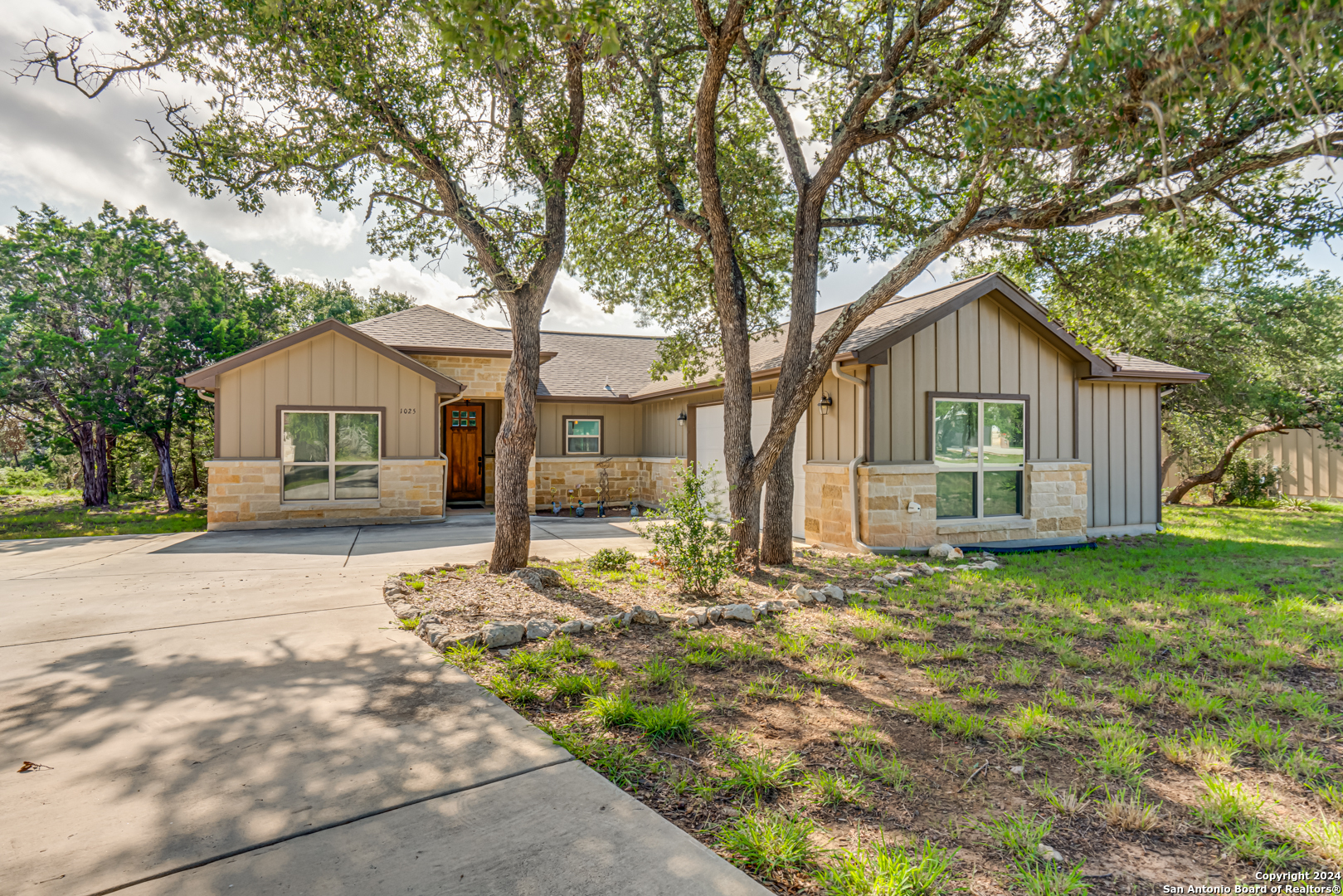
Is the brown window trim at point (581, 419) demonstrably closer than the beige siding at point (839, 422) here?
No

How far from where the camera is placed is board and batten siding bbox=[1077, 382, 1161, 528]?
998 centimetres

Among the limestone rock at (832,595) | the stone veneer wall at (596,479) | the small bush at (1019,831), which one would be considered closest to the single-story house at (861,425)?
the stone veneer wall at (596,479)

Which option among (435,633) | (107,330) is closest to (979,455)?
(435,633)

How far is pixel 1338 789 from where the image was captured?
8.38 feet

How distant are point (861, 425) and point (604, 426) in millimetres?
7528

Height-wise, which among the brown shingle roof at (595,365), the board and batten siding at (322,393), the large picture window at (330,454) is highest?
the brown shingle roof at (595,365)

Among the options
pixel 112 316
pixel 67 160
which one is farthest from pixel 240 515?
pixel 112 316

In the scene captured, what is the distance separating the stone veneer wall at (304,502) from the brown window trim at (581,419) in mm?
A: 3359

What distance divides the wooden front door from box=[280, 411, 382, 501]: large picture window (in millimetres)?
2860

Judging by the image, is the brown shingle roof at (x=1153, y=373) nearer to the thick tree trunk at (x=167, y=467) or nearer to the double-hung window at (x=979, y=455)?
the double-hung window at (x=979, y=455)

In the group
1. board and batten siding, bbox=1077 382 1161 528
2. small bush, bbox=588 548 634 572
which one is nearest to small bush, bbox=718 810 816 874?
small bush, bbox=588 548 634 572

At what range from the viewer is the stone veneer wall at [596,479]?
13.5m

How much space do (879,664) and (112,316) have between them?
626 inches

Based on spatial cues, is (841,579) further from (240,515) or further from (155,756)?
(240,515)
